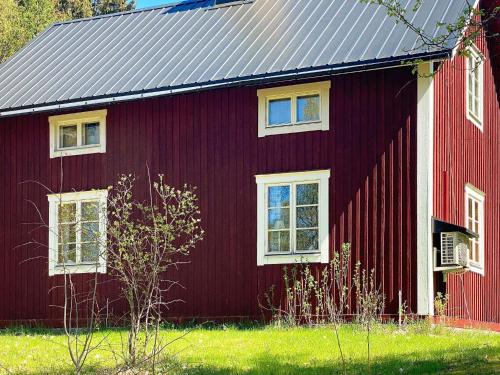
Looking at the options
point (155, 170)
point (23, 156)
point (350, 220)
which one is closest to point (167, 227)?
point (350, 220)

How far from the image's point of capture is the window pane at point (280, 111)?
1745 cm

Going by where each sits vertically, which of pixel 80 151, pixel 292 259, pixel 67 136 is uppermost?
pixel 67 136

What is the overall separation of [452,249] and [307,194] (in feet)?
9.13

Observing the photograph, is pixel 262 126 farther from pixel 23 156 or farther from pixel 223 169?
pixel 23 156

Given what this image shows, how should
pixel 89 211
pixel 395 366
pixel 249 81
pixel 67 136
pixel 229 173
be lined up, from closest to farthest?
pixel 395 366
pixel 249 81
pixel 229 173
pixel 89 211
pixel 67 136

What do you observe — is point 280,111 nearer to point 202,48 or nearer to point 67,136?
point 202,48

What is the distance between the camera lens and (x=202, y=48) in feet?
64.2

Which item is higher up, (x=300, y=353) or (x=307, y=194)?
(x=307, y=194)

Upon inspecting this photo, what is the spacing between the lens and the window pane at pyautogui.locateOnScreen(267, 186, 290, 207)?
17.3 metres

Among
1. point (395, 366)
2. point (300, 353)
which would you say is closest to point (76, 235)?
point (300, 353)

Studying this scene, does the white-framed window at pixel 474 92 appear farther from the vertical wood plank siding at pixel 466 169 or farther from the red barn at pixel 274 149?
the vertical wood plank siding at pixel 466 169

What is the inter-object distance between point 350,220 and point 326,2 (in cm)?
545

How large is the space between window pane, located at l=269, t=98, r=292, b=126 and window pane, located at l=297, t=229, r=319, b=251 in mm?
2016

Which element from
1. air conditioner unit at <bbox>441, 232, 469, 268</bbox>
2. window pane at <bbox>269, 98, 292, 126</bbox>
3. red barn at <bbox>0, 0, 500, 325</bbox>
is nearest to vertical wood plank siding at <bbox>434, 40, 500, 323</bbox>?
red barn at <bbox>0, 0, 500, 325</bbox>
